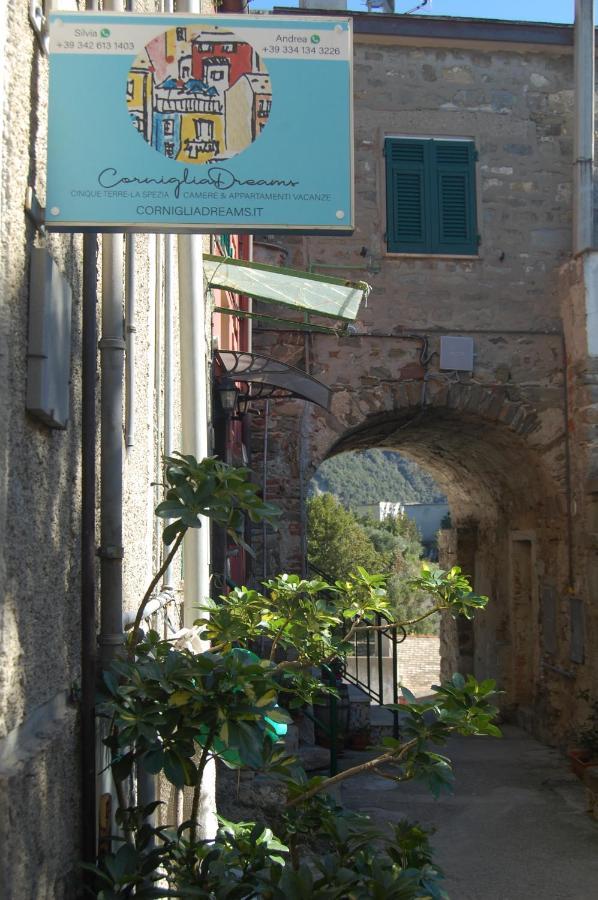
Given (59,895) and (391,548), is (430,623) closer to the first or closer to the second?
(391,548)

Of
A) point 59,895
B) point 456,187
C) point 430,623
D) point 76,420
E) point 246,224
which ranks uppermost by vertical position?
point 456,187

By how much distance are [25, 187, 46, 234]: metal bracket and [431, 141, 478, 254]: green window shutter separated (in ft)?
28.8

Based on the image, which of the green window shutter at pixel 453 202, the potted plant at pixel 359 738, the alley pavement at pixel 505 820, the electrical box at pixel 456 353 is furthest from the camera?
the green window shutter at pixel 453 202

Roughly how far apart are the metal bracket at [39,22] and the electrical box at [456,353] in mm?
8485

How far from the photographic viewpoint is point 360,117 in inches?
421

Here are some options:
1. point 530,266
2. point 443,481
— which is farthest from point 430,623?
point 530,266

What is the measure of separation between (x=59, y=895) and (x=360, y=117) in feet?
31.5

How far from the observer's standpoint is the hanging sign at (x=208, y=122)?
2301 millimetres

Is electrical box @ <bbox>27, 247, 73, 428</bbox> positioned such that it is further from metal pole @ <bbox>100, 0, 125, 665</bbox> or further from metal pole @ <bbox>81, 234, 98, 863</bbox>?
metal pole @ <bbox>100, 0, 125, 665</bbox>

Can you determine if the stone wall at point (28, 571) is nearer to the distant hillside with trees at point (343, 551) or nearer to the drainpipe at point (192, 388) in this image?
the drainpipe at point (192, 388)

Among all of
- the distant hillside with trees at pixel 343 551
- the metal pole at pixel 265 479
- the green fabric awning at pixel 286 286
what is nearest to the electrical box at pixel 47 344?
the green fabric awning at pixel 286 286

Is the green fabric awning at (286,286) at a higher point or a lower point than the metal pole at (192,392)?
higher

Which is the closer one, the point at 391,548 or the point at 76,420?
the point at 76,420

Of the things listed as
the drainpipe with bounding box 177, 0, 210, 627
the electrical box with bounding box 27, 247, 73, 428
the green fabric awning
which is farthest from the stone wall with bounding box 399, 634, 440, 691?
the electrical box with bounding box 27, 247, 73, 428
